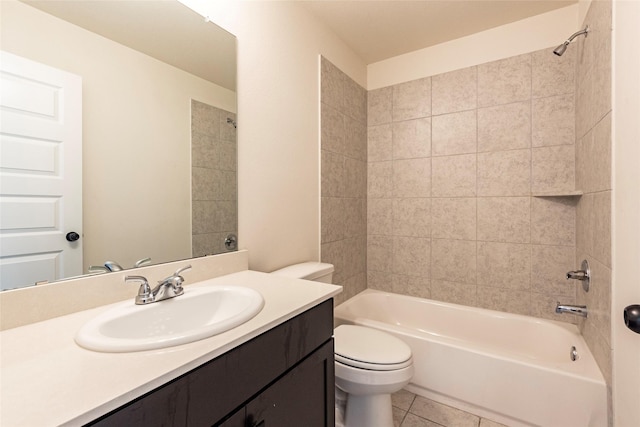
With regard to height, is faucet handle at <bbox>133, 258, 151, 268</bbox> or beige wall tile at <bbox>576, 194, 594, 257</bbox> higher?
beige wall tile at <bbox>576, 194, 594, 257</bbox>

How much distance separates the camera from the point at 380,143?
2.50m

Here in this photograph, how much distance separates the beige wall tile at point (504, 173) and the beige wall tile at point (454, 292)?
72cm

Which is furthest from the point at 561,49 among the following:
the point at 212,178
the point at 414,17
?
the point at 212,178

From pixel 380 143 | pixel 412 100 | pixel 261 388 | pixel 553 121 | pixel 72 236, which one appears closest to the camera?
pixel 261 388

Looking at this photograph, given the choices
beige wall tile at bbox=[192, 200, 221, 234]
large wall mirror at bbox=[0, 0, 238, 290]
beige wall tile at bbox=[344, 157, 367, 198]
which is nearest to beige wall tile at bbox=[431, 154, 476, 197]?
beige wall tile at bbox=[344, 157, 367, 198]

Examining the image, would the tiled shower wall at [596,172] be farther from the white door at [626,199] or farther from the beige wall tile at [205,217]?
the beige wall tile at [205,217]

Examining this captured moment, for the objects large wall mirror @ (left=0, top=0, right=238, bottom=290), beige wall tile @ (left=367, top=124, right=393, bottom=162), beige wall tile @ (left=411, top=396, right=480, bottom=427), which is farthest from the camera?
beige wall tile @ (left=367, top=124, right=393, bottom=162)

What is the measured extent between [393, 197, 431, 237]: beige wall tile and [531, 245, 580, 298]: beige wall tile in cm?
72

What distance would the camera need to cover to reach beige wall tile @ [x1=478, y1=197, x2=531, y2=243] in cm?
196

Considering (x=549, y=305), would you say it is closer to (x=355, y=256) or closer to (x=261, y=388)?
(x=355, y=256)

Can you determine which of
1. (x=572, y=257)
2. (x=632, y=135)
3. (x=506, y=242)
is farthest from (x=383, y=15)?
(x=572, y=257)

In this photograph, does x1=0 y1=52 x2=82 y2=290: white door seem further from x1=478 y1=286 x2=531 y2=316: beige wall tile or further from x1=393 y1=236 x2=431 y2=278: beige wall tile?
x1=478 y1=286 x2=531 y2=316: beige wall tile

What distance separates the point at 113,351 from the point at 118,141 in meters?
0.71

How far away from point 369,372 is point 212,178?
1136 mm
